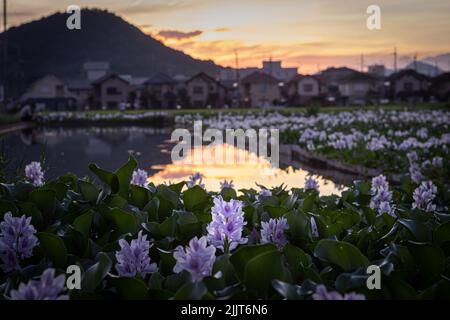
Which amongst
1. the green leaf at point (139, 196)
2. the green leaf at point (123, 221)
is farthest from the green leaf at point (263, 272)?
the green leaf at point (139, 196)

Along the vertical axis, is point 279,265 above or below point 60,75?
below

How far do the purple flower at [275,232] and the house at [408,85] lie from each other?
224 ft

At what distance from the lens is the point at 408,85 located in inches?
2785

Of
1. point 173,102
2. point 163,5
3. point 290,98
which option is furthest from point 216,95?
point 163,5

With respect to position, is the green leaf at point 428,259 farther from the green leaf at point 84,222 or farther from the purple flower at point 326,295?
the green leaf at point 84,222

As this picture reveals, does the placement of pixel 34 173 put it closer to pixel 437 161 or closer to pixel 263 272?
pixel 263 272

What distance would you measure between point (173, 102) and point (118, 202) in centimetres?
6135

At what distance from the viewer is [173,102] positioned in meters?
63.8

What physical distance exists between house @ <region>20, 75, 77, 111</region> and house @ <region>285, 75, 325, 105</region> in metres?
24.3

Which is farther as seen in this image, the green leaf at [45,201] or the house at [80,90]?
the house at [80,90]

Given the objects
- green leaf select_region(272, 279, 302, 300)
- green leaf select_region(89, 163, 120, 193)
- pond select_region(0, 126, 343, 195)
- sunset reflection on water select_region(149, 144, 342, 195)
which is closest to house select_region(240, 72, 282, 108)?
pond select_region(0, 126, 343, 195)

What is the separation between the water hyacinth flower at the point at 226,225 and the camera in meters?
2.21

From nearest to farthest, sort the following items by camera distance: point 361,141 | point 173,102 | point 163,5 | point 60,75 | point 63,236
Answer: point 63,236 → point 163,5 → point 361,141 → point 173,102 → point 60,75
